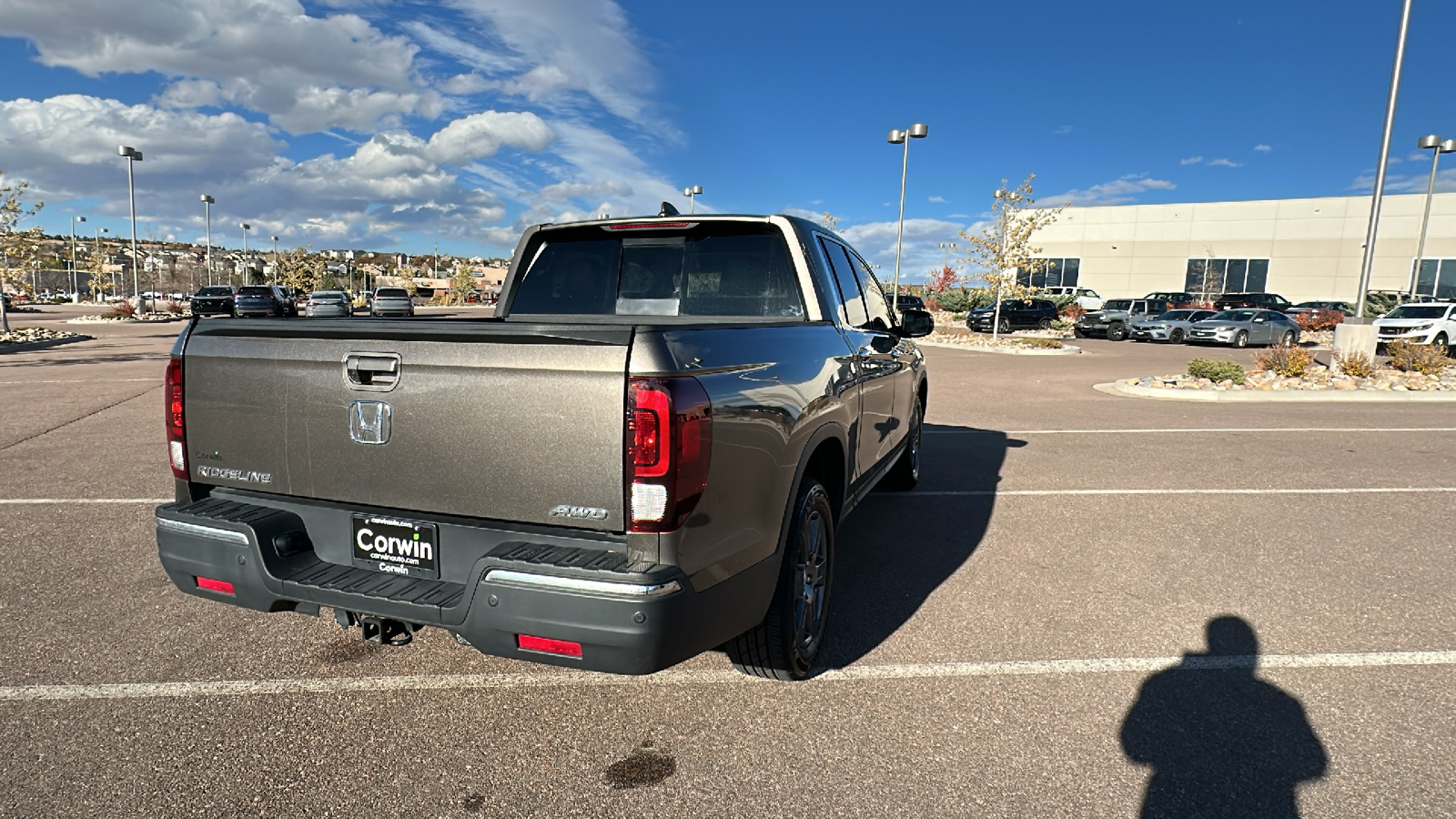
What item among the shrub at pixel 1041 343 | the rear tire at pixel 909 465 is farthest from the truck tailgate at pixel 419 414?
the shrub at pixel 1041 343

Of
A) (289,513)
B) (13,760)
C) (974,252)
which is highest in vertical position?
(974,252)

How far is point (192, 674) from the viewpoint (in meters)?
3.25

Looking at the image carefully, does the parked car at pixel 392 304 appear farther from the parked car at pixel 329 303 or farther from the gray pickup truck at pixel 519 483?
the gray pickup truck at pixel 519 483

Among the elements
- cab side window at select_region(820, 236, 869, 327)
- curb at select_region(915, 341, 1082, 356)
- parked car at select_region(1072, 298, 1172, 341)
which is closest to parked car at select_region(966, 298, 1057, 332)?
parked car at select_region(1072, 298, 1172, 341)

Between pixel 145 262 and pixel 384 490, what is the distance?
433 feet

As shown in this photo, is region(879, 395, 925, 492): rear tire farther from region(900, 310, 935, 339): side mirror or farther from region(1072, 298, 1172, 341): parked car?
region(1072, 298, 1172, 341): parked car

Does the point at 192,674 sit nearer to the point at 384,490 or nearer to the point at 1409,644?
the point at 384,490

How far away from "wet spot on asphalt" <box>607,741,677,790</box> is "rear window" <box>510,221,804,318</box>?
82.6 inches

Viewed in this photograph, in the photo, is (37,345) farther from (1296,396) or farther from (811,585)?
(1296,396)

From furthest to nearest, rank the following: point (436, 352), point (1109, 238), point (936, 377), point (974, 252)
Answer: point (1109, 238)
point (974, 252)
point (936, 377)
point (436, 352)

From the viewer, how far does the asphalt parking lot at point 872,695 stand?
100 inches

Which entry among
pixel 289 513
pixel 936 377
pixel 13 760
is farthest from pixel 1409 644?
pixel 936 377

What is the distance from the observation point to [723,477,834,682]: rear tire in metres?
3.02

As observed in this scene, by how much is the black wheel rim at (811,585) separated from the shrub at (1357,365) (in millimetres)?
15726
